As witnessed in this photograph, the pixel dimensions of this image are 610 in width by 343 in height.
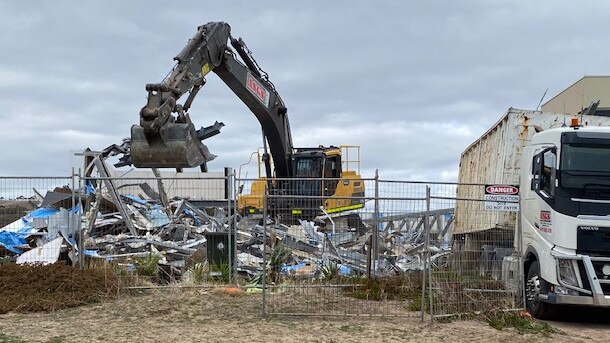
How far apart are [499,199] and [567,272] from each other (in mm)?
1604

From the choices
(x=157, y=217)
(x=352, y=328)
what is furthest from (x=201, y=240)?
(x=352, y=328)

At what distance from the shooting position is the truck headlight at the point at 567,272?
9141 mm

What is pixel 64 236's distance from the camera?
12.7m

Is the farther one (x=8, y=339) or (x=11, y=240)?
(x=11, y=240)

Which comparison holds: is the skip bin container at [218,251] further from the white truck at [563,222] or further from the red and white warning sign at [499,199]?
the red and white warning sign at [499,199]

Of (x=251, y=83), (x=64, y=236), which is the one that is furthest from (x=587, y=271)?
(x=64, y=236)

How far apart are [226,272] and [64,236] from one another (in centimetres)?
362

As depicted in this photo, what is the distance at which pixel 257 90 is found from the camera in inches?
606

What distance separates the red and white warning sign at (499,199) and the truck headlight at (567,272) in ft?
4.16

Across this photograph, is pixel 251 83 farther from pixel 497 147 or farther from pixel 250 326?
pixel 250 326

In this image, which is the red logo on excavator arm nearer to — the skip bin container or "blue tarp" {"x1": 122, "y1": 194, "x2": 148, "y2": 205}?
"blue tarp" {"x1": 122, "y1": 194, "x2": 148, "y2": 205}

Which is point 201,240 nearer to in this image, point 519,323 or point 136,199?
point 136,199

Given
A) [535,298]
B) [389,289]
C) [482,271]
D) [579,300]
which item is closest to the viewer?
[579,300]

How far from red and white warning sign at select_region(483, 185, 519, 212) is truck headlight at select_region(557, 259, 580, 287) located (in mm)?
1267
